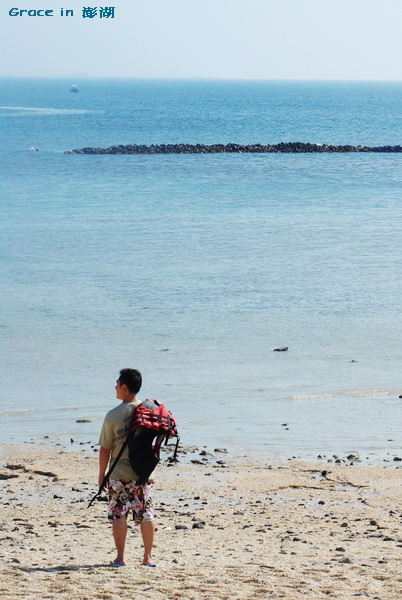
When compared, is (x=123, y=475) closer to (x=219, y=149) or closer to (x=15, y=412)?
(x=15, y=412)

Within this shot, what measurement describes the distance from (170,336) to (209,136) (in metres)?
64.7

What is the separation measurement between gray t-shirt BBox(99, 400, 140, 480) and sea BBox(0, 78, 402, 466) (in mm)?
4568

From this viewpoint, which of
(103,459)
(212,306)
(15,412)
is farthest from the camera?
(212,306)

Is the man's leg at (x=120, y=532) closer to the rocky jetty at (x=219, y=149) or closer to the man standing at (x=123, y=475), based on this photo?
the man standing at (x=123, y=475)

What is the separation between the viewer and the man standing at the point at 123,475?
6.08 m

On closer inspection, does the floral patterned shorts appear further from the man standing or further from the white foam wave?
the white foam wave

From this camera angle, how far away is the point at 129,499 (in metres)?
6.21

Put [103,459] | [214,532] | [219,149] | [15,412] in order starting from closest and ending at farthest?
1. [103,459]
2. [214,532]
3. [15,412]
4. [219,149]

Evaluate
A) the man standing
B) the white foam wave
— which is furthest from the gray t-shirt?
the white foam wave

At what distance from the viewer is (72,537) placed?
24.0 ft

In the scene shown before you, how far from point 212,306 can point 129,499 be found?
41.3ft

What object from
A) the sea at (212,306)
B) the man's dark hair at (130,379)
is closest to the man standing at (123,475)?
the man's dark hair at (130,379)

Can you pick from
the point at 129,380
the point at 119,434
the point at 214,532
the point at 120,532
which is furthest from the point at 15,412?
the point at 129,380

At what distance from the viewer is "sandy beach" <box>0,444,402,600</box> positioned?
5832mm
